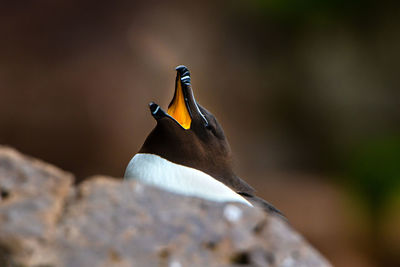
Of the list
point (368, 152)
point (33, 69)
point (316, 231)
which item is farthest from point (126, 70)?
point (368, 152)

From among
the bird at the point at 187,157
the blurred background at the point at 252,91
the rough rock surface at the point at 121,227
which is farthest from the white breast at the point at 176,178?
the blurred background at the point at 252,91

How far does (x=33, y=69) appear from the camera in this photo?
6.36m

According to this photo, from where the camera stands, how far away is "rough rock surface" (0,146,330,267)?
1.23 m

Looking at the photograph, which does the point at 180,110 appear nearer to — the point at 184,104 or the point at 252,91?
the point at 184,104

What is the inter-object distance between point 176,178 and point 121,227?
4.30 ft

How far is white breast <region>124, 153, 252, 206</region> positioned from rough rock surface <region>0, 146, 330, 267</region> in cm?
112

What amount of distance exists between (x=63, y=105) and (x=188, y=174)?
3885 millimetres

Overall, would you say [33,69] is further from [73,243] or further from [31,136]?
[73,243]

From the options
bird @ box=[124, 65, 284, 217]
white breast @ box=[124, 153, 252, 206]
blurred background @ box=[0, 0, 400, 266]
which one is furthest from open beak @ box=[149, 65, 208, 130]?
blurred background @ box=[0, 0, 400, 266]

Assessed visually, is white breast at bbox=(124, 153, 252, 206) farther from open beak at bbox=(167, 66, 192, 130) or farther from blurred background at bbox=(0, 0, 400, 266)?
blurred background at bbox=(0, 0, 400, 266)

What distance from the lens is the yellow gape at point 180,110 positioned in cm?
286

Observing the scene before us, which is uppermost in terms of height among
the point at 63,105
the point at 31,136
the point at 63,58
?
the point at 63,58

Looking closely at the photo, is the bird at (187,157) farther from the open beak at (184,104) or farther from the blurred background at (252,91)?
the blurred background at (252,91)

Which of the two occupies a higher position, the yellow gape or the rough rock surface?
the yellow gape
